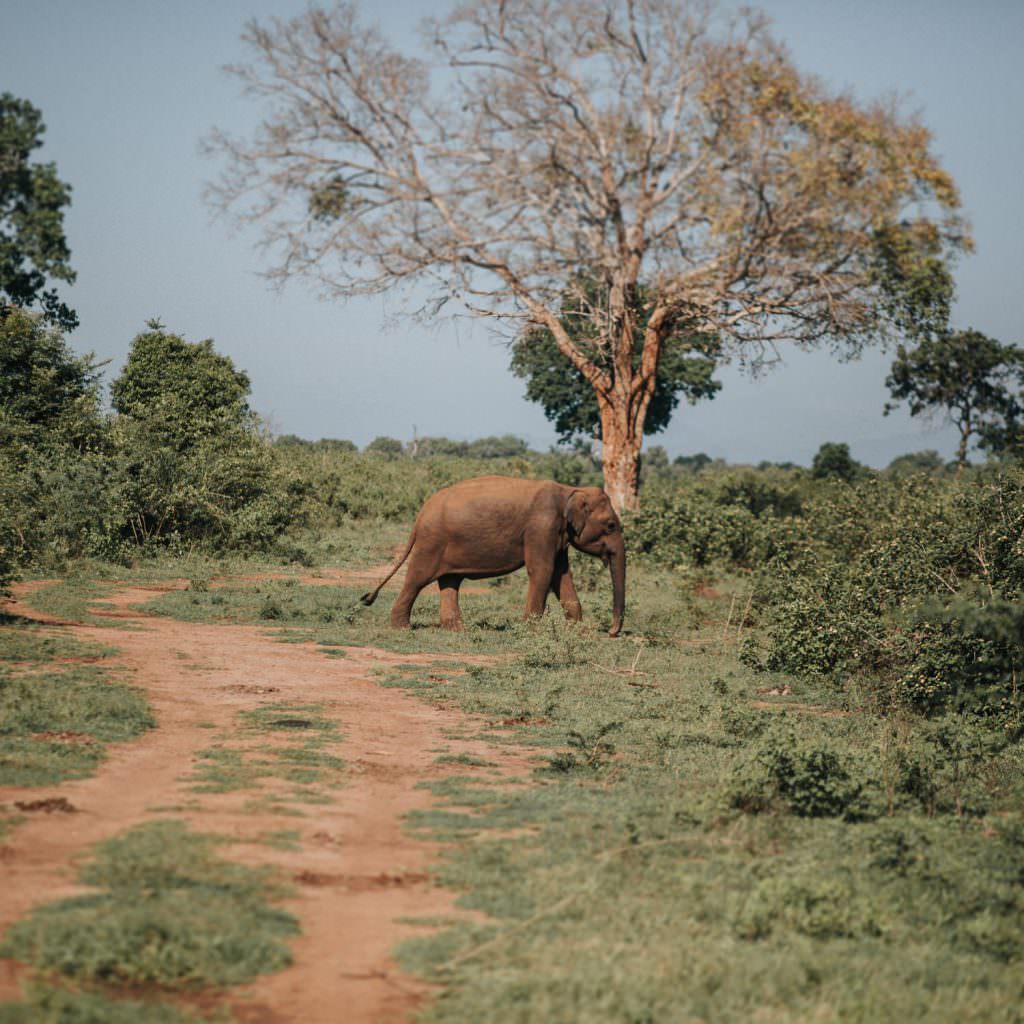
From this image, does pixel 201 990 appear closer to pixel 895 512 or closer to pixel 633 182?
pixel 895 512

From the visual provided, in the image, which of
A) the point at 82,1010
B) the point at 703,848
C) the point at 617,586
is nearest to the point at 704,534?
the point at 617,586

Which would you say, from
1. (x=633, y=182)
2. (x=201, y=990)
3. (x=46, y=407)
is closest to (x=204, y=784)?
(x=201, y=990)

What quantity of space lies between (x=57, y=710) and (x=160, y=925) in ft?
13.7

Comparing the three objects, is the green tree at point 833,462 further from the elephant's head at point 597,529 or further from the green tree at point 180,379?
the elephant's head at point 597,529

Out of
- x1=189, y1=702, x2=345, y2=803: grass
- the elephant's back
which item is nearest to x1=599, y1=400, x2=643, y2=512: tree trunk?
the elephant's back

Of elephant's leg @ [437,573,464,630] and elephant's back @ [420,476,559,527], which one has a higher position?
elephant's back @ [420,476,559,527]

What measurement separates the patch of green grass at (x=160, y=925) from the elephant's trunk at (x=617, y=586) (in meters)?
9.80

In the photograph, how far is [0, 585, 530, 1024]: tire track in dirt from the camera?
461 centimetres

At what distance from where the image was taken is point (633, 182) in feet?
80.4

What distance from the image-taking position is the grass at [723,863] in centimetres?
470

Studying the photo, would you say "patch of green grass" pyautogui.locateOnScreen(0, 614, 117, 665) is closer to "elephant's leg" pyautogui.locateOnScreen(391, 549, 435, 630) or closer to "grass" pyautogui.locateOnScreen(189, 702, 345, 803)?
"grass" pyautogui.locateOnScreen(189, 702, 345, 803)

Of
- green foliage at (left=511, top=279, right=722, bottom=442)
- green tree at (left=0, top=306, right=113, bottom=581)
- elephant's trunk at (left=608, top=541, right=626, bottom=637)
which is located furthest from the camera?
green foliage at (left=511, top=279, right=722, bottom=442)

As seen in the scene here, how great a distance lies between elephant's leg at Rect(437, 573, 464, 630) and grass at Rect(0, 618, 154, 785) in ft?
15.0

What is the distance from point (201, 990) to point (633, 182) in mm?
21812
